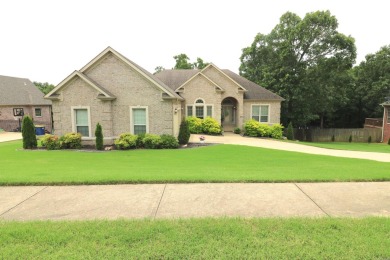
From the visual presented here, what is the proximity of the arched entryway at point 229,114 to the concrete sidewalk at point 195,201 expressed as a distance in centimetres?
2014

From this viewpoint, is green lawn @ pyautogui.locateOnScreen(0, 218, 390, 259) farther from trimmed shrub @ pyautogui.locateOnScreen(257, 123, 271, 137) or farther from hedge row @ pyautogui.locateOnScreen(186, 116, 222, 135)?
trimmed shrub @ pyautogui.locateOnScreen(257, 123, 271, 137)

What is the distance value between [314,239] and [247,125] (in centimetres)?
2029

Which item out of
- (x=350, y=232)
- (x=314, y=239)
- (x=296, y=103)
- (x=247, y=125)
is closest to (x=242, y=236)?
(x=314, y=239)

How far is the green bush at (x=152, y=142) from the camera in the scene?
14986 mm

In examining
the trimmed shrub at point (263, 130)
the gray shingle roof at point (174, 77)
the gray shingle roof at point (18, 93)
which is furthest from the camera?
the gray shingle roof at point (18, 93)

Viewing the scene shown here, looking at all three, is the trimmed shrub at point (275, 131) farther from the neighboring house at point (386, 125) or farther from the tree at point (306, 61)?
the neighboring house at point (386, 125)

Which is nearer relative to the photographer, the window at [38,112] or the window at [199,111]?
the window at [199,111]

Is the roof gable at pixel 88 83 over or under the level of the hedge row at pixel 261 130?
over

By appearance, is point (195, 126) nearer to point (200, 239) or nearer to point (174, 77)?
point (174, 77)

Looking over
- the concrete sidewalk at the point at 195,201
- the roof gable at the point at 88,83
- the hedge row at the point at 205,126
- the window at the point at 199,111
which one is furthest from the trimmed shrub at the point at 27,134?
the window at the point at 199,111

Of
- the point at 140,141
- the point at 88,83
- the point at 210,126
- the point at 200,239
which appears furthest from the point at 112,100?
the point at 200,239

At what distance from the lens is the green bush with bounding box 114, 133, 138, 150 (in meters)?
14.8

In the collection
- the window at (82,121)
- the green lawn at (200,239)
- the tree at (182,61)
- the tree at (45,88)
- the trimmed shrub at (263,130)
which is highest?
the tree at (182,61)

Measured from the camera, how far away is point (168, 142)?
15156mm
